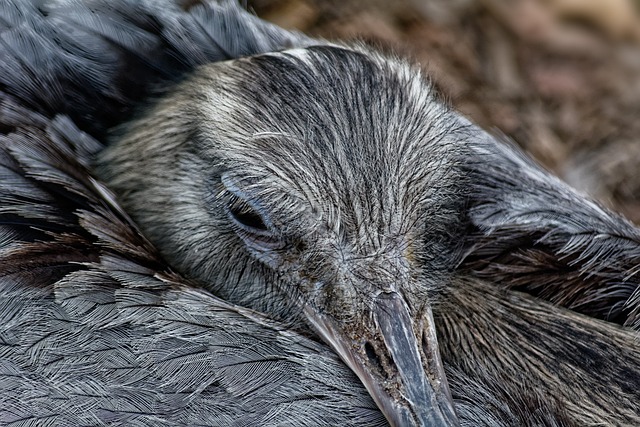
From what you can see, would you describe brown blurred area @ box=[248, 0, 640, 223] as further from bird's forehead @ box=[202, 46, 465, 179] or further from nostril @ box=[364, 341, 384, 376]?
nostril @ box=[364, 341, 384, 376]

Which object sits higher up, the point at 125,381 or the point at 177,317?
the point at 177,317

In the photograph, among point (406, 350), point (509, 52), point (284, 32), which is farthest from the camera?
point (509, 52)

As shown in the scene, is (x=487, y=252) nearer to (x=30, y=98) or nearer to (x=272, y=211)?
(x=272, y=211)

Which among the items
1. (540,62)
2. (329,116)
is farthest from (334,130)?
(540,62)

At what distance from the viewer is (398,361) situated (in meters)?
2.05

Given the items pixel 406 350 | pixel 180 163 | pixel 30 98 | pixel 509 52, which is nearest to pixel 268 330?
pixel 406 350

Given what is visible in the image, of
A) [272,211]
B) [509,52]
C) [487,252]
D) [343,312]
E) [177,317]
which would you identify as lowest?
[177,317]

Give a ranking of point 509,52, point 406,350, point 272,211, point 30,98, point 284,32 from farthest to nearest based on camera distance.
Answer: point 509,52 → point 284,32 → point 30,98 → point 272,211 → point 406,350

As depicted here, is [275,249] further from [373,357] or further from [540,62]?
[540,62]

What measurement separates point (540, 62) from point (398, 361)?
2.85m

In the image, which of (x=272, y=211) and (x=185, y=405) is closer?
(x=185, y=405)

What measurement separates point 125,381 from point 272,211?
0.48m

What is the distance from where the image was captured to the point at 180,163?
248 centimetres

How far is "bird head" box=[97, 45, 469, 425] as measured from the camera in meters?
2.20
